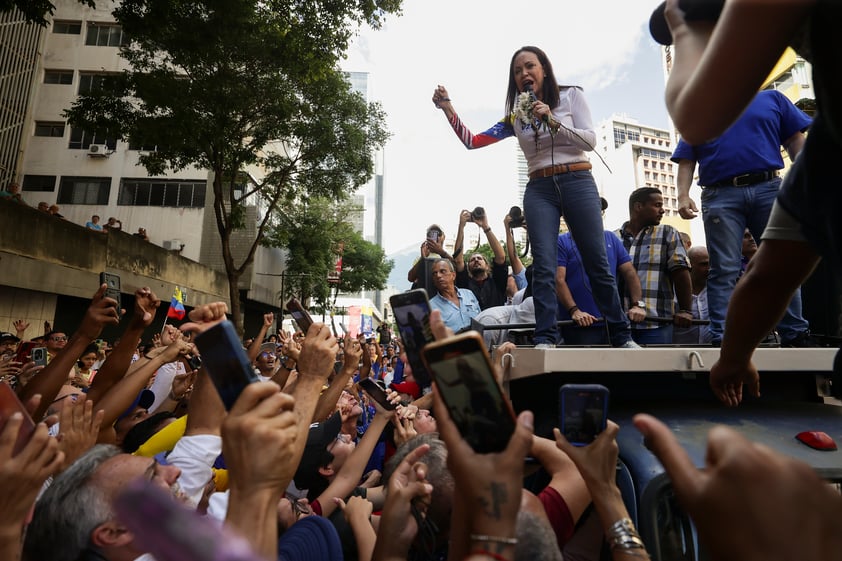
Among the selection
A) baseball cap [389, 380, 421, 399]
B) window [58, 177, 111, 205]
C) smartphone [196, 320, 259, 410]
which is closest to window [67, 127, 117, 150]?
window [58, 177, 111, 205]

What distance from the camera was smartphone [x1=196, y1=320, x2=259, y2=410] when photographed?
1184mm

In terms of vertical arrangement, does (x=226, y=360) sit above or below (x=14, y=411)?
above

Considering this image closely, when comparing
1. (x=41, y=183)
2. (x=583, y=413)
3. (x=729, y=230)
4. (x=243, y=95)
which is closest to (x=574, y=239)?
(x=729, y=230)

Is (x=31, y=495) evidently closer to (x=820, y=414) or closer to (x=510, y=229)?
(x=820, y=414)

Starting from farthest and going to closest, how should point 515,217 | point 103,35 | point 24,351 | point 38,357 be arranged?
point 103,35, point 24,351, point 515,217, point 38,357

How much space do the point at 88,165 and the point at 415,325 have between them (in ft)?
98.3

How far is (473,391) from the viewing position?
1.09 meters

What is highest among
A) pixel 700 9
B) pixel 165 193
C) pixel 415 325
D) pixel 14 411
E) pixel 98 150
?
pixel 98 150

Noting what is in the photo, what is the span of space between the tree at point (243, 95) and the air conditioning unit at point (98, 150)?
1257 cm

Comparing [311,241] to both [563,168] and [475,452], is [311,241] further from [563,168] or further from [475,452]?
[475,452]

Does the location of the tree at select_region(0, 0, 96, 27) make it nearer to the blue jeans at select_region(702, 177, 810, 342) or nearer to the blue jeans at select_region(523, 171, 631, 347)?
the blue jeans at select_region(523, 171, 631, 347)

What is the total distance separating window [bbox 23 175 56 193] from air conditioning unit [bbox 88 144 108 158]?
216cm

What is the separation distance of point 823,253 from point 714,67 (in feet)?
1.76

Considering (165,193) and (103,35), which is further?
(103,35)
